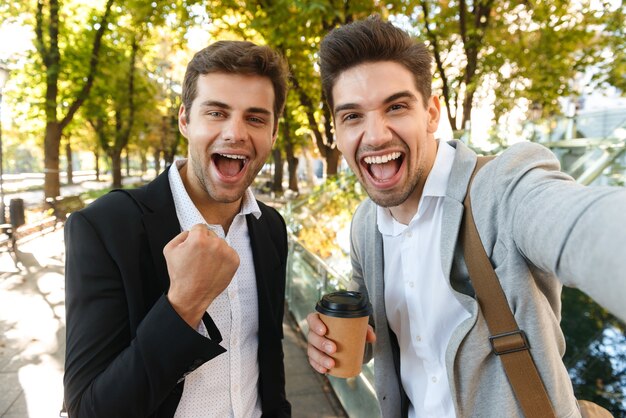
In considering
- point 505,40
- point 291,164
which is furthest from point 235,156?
point 291,164

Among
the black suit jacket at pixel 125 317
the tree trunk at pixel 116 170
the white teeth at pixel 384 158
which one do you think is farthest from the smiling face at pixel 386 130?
the tree trunk at pixel 116 170

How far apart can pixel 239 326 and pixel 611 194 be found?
1.38m

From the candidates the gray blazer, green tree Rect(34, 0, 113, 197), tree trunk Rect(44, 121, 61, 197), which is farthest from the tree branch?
the gray blazer

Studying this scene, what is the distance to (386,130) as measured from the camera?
1764mm

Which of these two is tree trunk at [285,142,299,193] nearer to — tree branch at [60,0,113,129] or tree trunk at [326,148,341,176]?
tree trunk at [326,148,341,176]

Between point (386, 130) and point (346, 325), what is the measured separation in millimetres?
811

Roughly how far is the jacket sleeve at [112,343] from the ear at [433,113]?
51.5 inches

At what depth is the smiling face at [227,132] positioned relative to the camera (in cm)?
183

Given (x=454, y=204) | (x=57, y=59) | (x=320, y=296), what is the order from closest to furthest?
(x=454, y=204) < (x=320, y=296) < (x=57, y=59)

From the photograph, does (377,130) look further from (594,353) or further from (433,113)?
(594,353)

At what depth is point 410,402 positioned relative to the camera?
183 cm

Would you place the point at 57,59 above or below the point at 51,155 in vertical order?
above

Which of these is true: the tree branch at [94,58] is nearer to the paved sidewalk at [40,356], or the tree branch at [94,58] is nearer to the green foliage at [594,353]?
the paved sidewalk at [40,356]

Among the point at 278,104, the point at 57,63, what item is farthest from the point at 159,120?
the point at 278,104
